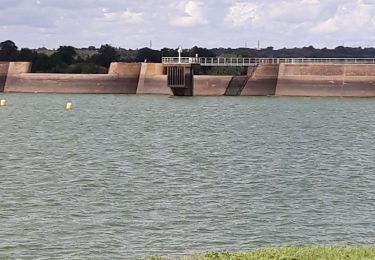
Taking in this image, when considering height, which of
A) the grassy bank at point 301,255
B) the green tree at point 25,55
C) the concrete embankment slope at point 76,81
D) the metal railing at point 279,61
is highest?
the metal railing at point 279,61

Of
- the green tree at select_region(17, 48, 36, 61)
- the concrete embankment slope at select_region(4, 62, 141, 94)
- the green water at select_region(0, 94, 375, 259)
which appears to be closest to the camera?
the green water at select_region(0, 94, 375, 259)

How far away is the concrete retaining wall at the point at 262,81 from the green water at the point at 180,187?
33268mm

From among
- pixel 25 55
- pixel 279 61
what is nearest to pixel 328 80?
pixel 279 61

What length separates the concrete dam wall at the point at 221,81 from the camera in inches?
3521

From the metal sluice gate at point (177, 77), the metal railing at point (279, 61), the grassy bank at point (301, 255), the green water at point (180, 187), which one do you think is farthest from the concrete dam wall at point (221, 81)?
the grassy bank at point (301, 255)

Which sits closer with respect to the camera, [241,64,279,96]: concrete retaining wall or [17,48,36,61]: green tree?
[241,64,279,96]: concrete retaining wall

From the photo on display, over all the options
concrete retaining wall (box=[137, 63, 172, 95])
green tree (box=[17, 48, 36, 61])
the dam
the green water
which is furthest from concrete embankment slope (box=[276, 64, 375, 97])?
green tree (box=[17, 48, 36, 61])

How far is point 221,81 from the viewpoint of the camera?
311ft

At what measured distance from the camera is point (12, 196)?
26.0 m

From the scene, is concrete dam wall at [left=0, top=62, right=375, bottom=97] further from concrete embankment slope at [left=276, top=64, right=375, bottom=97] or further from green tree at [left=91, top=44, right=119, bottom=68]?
green tree at [left=91, top=44, right=119, bottom=68]

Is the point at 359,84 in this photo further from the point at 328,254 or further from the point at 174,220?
the point at 328,254

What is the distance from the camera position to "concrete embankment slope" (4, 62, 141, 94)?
99.0 meters

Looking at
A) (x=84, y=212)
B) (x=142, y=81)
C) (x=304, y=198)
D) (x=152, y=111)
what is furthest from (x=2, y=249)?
(x=142, y=81)

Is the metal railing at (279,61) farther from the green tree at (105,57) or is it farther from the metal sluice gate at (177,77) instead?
the green tree at (105,57)
